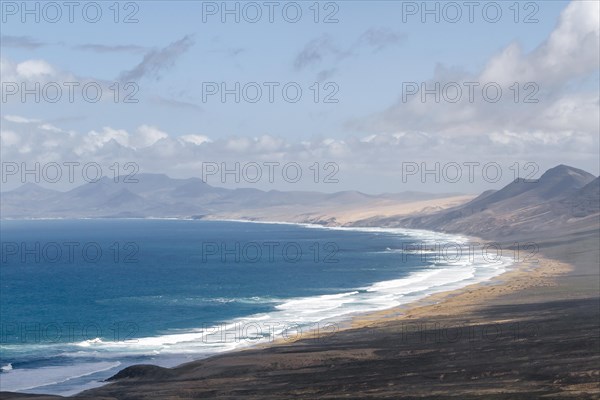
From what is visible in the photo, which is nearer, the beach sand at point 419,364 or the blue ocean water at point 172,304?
the beach sand at point 419,364

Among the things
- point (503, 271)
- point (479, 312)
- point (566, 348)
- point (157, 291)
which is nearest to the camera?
point (566, 348)

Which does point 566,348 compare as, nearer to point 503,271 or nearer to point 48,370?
point 48,370

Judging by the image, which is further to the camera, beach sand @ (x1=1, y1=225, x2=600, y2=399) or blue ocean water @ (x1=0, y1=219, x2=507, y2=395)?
blue ocean water @ (x1=0, y1=219, x2=507, y2=395)

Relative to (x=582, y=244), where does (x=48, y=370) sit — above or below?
below

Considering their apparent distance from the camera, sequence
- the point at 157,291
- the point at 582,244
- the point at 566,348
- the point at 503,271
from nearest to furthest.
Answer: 1. the point at 566,348
2. the point at 157,291
3. the point at 503,271
4. the point at 582,244

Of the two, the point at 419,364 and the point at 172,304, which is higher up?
the point at 172,304

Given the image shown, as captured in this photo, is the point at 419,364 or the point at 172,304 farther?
the point at 172,304

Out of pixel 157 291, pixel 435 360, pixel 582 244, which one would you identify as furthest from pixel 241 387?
pixel 582 244

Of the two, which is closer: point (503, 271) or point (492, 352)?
point (492, 352)
